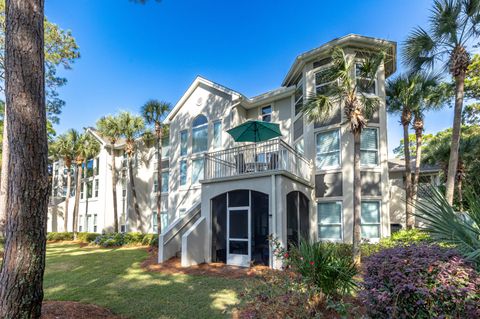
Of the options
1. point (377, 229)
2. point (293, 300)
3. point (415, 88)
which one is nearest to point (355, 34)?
point (415, 88)

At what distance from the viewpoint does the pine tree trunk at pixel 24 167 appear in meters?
Result: 4.35

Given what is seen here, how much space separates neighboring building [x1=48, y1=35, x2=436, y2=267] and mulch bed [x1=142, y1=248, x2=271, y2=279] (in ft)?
1.46

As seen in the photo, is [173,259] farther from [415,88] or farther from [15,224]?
[415,88]

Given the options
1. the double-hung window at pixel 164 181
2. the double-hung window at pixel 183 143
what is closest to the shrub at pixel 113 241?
the double-hung window at pixel 164 181

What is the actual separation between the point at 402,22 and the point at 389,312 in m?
14.0

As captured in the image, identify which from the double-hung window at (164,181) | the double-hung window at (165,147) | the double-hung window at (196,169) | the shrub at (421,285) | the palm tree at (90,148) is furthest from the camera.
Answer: the palm tree at (90,148)

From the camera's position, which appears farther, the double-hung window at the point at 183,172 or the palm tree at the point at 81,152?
the palm tree at the point at 81,152

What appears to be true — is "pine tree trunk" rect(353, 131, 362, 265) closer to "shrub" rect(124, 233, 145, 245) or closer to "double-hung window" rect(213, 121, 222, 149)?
"double-hung window" rect(213, 121, 222, 149)

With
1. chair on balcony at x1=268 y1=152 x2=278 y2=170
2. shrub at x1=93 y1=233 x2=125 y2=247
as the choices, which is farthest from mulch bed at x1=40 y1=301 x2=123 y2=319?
shrub at x1=93 y1=233 x2=125 y2=247

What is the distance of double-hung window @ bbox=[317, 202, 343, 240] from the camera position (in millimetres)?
13234

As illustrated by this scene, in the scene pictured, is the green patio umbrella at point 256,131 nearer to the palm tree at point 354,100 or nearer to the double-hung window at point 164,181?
the palm tree at point 354,100

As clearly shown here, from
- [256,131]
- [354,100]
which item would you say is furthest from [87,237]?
[354,100]

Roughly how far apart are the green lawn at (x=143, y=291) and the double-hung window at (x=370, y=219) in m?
7.37

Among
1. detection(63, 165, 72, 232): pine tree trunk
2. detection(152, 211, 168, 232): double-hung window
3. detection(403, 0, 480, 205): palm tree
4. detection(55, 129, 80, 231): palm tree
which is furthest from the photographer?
detection(63, 165, 72, 232): pine tree trunk
